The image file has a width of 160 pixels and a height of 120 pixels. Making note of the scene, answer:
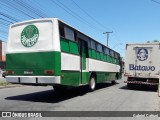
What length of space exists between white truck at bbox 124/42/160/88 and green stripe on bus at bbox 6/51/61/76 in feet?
31.5

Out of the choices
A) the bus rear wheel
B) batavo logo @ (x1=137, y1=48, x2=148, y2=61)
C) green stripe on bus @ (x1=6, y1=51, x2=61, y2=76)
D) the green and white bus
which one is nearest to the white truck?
batavo logo @ (x1=137, y1=48, x2=148, y2=61)

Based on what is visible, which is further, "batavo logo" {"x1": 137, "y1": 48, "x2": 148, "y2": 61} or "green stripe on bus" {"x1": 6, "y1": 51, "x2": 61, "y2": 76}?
"batavo logo" {"x1": 137, "y1": 48, "x2": 148, "y2": 61}

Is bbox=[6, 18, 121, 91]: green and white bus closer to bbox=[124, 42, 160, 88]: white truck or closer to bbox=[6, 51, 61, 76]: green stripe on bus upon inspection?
bbox=[6, 51, 61, 76]: green stripe on bus

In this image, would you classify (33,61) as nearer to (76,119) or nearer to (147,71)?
(76,119)

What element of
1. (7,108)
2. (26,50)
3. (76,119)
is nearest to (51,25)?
(26,50)

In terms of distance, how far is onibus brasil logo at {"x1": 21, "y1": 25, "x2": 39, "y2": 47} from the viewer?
12.6m

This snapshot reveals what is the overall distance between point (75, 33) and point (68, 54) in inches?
68.1

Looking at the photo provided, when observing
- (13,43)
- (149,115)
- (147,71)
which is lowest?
(149,115)

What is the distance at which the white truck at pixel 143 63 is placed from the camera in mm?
19906

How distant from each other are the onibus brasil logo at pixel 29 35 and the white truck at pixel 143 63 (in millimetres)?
9788

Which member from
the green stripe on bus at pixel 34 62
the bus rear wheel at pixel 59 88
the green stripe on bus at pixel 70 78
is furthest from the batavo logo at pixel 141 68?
the green stripe on bus at pixel 34 62

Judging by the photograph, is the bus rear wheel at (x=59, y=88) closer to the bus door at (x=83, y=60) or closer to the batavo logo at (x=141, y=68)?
the bus door at (x=83, y=60)

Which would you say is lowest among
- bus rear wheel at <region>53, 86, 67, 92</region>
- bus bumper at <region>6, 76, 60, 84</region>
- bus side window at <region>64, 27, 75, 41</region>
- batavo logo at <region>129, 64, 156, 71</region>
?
bus rear wheel at <region>53, 86, 67, 92</region>

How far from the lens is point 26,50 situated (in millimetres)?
12734
